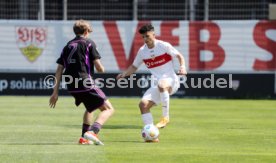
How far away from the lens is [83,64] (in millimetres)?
12812

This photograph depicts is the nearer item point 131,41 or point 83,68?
point 83,68

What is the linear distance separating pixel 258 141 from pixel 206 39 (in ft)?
51.6

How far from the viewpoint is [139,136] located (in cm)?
1456

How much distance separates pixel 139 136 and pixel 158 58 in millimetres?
1721

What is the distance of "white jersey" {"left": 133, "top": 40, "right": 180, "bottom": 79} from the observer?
1536 cm

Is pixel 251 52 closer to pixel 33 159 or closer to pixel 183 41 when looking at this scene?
pixel 183 41

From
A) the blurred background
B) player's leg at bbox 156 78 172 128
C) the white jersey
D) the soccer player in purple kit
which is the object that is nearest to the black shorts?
the soccer player in purple kit

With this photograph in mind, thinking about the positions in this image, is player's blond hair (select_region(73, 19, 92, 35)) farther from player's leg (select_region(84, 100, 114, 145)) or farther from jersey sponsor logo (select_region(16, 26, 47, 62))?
jersey sponsor logo (select_region(16, 26, 47, 62))

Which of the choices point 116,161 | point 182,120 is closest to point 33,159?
point 116,161

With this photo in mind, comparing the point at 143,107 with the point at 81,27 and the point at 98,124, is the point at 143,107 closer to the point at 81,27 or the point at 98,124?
the point at 98,124

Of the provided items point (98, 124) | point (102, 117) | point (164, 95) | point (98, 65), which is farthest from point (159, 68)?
point (98, 65)

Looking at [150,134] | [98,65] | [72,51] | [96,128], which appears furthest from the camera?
[150,134]

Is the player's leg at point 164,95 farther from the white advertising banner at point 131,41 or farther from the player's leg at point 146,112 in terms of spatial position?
the white advertising banner at point 131,41

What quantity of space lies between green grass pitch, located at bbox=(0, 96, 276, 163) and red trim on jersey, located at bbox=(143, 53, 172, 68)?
4.14 feet
